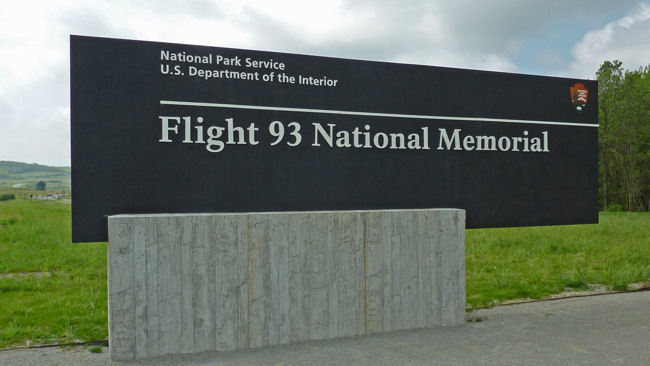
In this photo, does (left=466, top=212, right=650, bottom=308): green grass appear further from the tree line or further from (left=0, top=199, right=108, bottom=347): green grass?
the tree line

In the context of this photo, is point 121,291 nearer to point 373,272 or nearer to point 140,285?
point 140,285

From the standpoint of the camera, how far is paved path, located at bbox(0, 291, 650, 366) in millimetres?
4207

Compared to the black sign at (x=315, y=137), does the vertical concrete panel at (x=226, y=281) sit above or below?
below

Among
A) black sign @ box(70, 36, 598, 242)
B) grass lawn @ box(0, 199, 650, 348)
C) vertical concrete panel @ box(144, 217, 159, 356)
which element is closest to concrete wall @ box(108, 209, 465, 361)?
vertical concrete panel @ box(144, 217, 159, 356)

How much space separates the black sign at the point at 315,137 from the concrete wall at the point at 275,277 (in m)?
0.44

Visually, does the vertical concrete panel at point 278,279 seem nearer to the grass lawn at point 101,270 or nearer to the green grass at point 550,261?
the grass lawn at point 101,270

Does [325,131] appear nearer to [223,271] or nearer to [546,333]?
[223,271]

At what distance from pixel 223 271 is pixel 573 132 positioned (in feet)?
17.1

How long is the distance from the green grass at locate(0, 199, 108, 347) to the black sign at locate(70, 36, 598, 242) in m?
1.28

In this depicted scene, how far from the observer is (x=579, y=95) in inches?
254

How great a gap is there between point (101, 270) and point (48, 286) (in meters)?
1.15

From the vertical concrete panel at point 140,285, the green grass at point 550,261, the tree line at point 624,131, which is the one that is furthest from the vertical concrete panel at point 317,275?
the tree line at point 624,131

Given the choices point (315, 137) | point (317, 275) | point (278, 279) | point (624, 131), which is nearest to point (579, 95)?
point (315, 137)

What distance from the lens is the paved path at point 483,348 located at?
4207 millimetres
